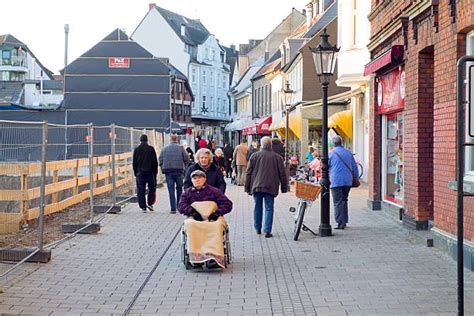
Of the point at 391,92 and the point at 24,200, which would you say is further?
the point at 391,92

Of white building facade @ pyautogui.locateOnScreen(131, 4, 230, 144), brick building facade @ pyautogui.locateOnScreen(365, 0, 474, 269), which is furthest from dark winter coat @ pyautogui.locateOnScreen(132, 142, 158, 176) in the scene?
white building facade @ pyautogui.locateOnScreen(131, 4, 230, 144)

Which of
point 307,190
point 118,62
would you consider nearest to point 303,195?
point 307,190

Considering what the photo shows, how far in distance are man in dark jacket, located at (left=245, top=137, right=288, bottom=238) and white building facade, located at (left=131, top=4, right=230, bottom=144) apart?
63541mm

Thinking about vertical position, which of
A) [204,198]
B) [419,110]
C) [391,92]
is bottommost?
[204,198]

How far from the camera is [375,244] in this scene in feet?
37.9

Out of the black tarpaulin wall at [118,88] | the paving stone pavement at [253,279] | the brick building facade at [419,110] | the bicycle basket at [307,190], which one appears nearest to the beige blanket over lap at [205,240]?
the paving stone pavement at [253,279]

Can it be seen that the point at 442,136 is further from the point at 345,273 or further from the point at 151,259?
the point at 151,259

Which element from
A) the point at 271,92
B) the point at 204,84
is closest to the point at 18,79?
the point at 204,84

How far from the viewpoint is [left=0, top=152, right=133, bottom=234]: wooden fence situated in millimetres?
9070

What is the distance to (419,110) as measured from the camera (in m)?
12.1

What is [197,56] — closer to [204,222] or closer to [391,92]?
[391,92]

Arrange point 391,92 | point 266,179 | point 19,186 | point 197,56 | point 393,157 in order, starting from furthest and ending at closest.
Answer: point 197,56, point 393,157, point 391,92, point 266,179, point 19,186

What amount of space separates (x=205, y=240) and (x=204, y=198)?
0.59m

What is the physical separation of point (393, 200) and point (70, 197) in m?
6.48
